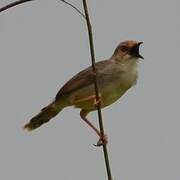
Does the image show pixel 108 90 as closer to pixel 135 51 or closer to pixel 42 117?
pixel 135 51

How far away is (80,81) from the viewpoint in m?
7.39

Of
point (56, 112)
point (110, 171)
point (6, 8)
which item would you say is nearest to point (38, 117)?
point (56, 112)

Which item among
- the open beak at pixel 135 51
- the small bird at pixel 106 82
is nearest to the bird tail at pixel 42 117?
the small bird at pixel 106 82

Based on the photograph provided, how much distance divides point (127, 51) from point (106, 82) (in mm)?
570

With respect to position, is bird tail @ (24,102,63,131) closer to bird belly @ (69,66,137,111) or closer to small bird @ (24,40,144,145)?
small bird @ (24,40,144,145)

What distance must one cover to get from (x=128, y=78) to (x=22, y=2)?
4137 millimetres

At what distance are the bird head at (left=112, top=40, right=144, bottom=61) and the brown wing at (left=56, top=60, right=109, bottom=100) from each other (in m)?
0.21

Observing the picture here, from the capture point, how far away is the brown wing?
7.34 m

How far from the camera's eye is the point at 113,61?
757 centimetres

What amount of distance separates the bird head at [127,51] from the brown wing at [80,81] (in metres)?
0.21

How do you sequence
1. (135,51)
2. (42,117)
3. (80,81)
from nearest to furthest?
(135,51) < (80,81) < (42,117)

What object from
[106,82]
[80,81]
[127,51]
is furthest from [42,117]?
[127,51]

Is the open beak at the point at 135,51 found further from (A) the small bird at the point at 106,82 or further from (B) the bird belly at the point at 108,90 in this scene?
(B) the bird belly at the point at 108,90

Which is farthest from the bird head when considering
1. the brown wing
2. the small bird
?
the brown wing
